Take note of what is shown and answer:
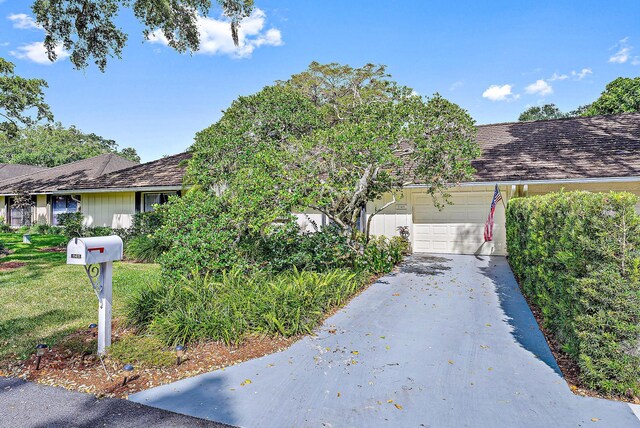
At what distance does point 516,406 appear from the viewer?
3.01 m

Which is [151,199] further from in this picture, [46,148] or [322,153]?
[46,148]

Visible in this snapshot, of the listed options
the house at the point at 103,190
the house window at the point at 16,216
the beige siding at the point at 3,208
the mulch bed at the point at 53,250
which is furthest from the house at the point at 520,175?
the beige siding at the point at 3,208

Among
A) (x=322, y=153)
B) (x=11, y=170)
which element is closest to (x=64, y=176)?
(x=11, y=170)

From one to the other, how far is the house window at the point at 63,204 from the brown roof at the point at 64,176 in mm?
680

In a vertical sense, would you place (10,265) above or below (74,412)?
above

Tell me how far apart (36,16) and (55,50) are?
1013 millimetres

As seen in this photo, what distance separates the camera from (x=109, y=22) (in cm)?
1167

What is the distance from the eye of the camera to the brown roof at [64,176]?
18.7m

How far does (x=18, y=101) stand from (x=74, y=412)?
1505 centimetres

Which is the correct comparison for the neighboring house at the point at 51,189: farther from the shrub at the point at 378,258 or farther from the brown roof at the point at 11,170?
the shrub at the point at 378,258

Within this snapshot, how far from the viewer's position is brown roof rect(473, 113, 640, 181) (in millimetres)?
9758

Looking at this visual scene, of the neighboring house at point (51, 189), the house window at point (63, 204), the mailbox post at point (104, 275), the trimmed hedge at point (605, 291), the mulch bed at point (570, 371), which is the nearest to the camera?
the trimmed hedge at point (605, 291)

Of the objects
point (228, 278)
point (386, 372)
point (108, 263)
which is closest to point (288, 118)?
point (228, 278)

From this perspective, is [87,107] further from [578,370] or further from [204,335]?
[578,370]
